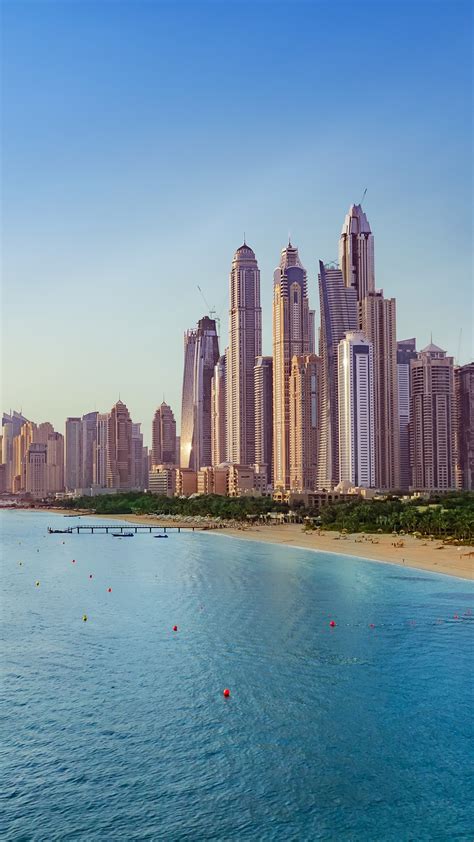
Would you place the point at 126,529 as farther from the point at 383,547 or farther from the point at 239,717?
the point at 239,717

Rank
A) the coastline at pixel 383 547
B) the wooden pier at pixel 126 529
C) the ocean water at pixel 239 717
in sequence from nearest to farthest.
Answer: the ocean water at pixel 239 717 → the coastline at pixel 383 547 → the wooden pier at pixel 126 529

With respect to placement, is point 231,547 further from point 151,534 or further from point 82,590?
point 82,590

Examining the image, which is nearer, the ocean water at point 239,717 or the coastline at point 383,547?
the ocean water at point 239,717

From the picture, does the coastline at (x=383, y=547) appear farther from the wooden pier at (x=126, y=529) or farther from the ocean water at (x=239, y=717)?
the ocean water at (x=239, y=717)

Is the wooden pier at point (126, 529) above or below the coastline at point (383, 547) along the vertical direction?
below

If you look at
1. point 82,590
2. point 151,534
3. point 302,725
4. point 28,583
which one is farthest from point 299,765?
point 151,534

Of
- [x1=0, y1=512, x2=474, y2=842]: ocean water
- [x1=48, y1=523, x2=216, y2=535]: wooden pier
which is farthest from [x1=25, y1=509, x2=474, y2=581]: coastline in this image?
[x1=0, y1=512, x2=474, y2=842]: ocean water

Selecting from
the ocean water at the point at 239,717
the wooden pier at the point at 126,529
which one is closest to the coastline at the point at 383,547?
the wooden pier at the point at 126,529
